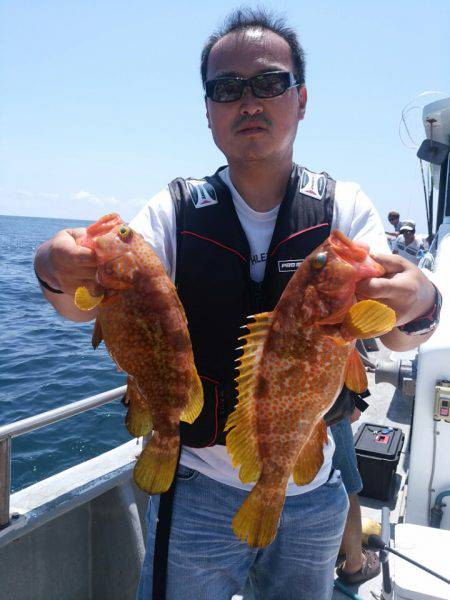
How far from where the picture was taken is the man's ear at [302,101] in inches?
98.0

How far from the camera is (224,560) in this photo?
2350 mm

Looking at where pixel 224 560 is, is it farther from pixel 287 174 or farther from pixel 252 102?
pixel 252 102

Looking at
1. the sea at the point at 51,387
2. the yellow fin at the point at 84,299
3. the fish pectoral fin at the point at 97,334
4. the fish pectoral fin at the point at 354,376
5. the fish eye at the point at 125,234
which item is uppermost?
the fish eye at the point at 125,234

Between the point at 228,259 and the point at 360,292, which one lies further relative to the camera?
the point at 228,259

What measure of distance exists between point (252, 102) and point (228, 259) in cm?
69

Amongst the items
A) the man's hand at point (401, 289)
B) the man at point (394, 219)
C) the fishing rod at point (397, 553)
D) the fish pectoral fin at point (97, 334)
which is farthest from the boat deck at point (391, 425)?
the man at point (394, 219)

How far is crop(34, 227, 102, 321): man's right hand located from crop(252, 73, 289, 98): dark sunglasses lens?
0.95 m

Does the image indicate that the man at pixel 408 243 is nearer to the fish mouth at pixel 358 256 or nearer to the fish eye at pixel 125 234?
the fish mouth at pixel 358 256

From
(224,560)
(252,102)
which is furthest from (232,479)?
(252,102)

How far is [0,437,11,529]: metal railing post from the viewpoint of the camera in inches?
122

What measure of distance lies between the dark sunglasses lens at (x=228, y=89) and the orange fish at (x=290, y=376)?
2.51 feet

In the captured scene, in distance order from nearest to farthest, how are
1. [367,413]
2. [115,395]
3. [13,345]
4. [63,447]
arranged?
[115,395] < [367,413] < [63,447] < [13,345]

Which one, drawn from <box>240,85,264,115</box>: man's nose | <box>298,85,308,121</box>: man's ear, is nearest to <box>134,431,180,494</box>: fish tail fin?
<box>240,85,264,115</box>: man's nose

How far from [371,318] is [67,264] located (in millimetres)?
1131
